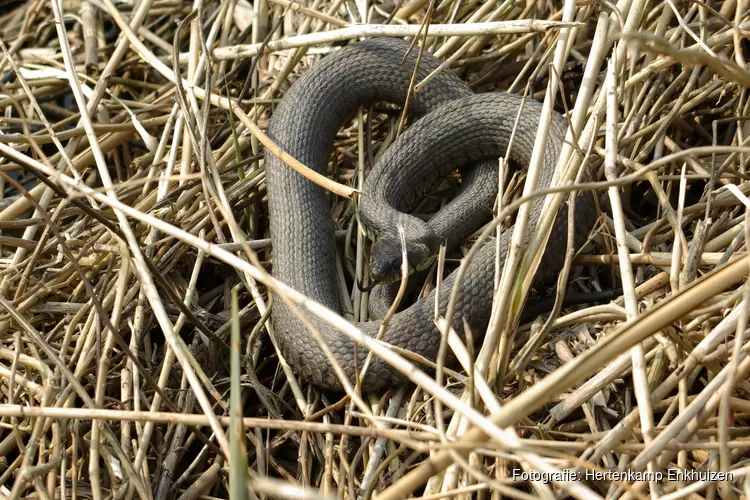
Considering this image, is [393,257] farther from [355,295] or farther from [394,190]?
[394,190]

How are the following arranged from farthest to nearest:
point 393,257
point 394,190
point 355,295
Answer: point 394,190 → point 355,295 → point 393,257

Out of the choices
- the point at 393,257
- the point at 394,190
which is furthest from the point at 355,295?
the point at 394,190

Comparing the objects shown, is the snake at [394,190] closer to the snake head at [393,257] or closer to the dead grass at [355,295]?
the snake head at [393,257]

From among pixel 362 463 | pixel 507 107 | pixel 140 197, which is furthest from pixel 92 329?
pixel 507 107

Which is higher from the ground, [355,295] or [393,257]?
[393,257]

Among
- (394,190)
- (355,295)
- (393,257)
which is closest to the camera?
(393,257)

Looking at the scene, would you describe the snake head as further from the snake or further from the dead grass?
the dead grass

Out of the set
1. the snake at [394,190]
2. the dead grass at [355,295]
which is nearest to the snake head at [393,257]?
the snake at [394,190]
